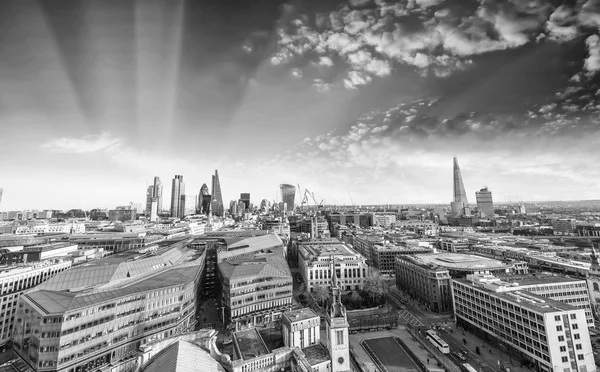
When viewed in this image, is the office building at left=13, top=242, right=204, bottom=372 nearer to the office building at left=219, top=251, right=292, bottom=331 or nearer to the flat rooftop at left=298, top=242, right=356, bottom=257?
the office building at left=219, top=251, right=292, bottom=331

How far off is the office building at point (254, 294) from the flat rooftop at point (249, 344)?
30301 millimetres

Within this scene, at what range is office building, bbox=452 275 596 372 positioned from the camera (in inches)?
2623

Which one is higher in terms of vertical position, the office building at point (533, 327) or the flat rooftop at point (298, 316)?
the flat rooftop at point (298, 316)

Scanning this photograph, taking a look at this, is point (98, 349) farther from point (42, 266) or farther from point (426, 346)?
point (426, 346)

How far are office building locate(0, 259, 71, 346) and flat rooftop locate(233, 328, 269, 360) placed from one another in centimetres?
7963

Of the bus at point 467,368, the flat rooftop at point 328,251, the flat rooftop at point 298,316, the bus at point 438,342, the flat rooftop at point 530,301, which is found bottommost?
A: the bus at point 467,368

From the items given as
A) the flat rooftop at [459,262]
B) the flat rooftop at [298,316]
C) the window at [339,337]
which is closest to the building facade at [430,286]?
the flat rooftop at [459,262]

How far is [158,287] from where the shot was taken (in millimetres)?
82312

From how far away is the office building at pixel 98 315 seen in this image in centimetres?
6244

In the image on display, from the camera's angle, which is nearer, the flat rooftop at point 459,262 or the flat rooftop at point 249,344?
the flat rooftop at point 249,344

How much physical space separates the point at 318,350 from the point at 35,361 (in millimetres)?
60932

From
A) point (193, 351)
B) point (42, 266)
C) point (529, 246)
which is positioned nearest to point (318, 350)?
point (193, 351)

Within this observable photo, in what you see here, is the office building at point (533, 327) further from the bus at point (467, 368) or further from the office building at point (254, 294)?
the office building at point (254, 294)

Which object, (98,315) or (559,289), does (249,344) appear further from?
(559,289)
